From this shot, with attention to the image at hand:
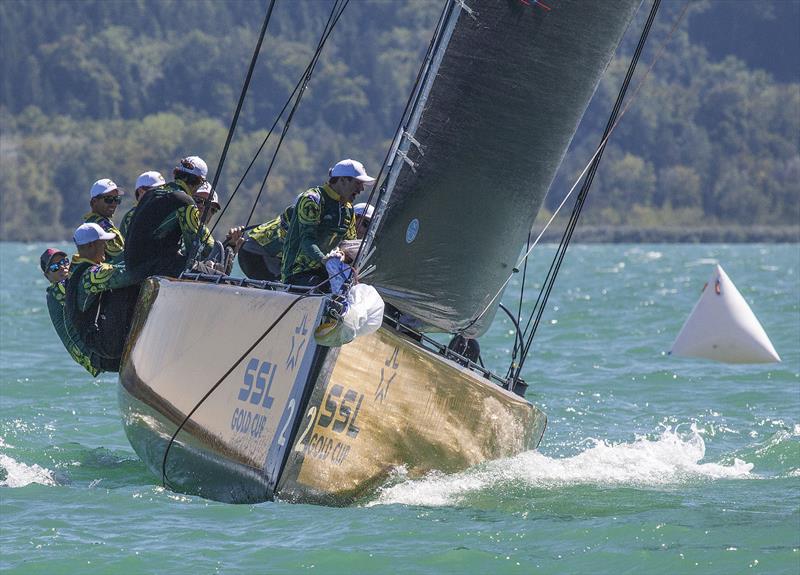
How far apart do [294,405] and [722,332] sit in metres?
2.91

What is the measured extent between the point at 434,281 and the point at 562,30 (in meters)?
1.22

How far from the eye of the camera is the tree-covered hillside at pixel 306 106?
10119 cm

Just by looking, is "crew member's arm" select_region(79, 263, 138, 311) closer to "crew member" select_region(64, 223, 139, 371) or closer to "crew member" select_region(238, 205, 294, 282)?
"crew member" select_region(64, 223, 139, 371)

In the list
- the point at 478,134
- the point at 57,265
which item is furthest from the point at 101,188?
the point at 478,134

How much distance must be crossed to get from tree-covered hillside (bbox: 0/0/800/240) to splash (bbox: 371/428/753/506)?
84.6 metres

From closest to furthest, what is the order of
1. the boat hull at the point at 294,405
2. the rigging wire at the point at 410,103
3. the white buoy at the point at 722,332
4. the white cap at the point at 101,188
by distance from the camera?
the boat hull at the point at 294,405
the rigging wire at the point at 410,103
the white buoy at the point at 722,332
the white cap at the point at 101,188

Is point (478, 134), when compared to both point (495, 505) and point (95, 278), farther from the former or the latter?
point (95, 278)

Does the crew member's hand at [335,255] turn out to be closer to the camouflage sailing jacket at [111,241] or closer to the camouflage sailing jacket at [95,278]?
the camouflage sailing jacket at [95,278]

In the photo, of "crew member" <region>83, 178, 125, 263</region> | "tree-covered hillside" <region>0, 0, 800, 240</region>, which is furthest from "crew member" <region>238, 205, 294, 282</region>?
"tree-covered hillside" <region>0, 0, 800, 240</region>

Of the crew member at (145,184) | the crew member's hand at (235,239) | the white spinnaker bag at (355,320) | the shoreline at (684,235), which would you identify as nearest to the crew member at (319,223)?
the white spinnaker bag at (355,320)

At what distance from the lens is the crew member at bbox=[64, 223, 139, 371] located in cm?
786

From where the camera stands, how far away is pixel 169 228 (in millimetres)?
7680

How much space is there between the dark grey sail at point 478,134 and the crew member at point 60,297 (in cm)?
221

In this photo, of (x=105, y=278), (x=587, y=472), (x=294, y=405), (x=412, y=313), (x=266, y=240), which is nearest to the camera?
(x=294, y=405)
